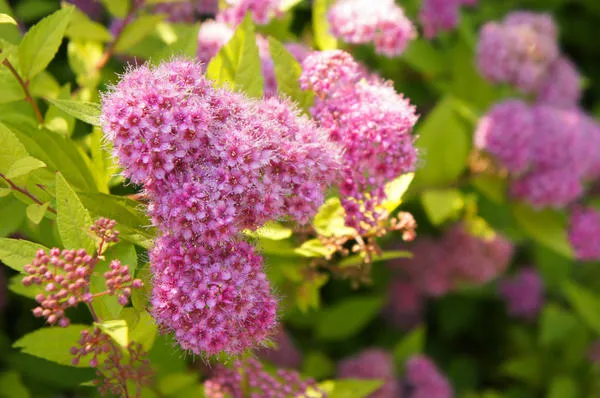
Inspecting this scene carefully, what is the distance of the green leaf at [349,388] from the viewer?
159 cm

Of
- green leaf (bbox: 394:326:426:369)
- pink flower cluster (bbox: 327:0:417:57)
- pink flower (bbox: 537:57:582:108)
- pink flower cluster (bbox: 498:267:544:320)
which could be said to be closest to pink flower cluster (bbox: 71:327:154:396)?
pink flower cluster (bbox: 327:0:417:57)

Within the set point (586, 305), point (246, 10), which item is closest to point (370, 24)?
point (246, 10)

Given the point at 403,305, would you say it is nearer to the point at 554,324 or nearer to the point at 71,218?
the point at 554,324

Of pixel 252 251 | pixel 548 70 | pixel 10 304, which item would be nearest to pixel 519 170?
pixel 548 70

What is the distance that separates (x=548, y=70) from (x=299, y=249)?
1.82m

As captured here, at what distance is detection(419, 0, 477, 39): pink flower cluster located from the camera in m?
2.38

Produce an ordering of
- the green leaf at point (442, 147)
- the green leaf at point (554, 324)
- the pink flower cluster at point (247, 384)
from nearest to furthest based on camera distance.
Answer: the pink flower cluster at point (247, 384)
the green leaf at point (442, 147)
the green leaf at point (554, 324)

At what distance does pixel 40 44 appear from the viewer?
1.28 meters

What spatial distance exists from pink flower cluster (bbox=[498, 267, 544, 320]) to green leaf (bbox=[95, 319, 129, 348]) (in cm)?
214

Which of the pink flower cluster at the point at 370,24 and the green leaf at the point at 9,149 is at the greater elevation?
the green leaf at the point at 9,149

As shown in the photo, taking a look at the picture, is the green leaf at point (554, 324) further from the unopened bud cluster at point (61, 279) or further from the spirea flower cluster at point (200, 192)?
the unopened bud cluster at point (61, 279)

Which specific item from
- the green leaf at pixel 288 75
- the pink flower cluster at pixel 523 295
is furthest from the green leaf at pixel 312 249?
the pink flower cluster at pixel 523 295

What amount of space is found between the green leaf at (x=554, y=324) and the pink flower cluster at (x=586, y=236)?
274 millimetres

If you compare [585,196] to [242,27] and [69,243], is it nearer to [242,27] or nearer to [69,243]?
[242,27]
